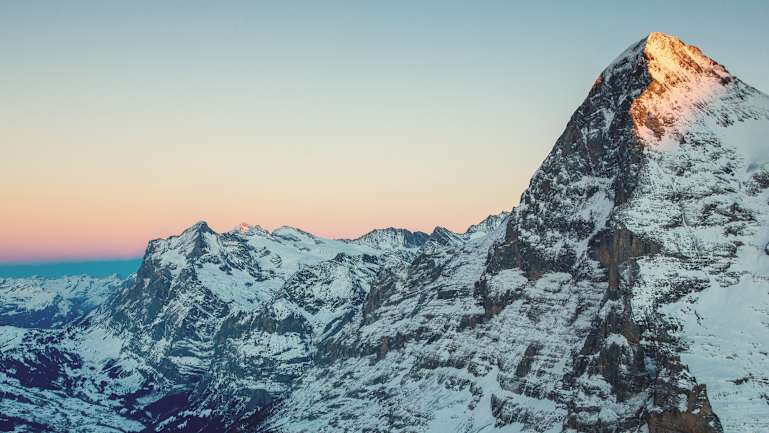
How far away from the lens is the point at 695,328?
17738 cm

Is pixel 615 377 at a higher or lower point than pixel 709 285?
lower

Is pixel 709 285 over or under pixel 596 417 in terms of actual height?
over

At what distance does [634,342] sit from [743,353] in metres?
24.8

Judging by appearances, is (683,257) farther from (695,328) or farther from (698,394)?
(698,394)

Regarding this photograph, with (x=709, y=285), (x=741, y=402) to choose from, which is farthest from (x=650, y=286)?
(x=741, y=402)

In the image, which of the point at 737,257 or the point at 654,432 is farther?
the point at 737,257

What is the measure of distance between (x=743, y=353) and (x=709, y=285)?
84.4 feet

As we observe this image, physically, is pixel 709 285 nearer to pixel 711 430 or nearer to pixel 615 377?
pixel 615 377

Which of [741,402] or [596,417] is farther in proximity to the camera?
[596,417]

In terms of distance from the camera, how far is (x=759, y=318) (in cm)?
17825

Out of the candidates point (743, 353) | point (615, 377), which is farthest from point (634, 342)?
point (743, 353)

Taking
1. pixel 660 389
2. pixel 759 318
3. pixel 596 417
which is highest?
pixel 759 318

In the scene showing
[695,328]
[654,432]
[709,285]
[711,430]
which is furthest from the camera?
[709,285]

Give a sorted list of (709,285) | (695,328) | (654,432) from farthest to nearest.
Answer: (709,285) < (695,328) < (654,432)
